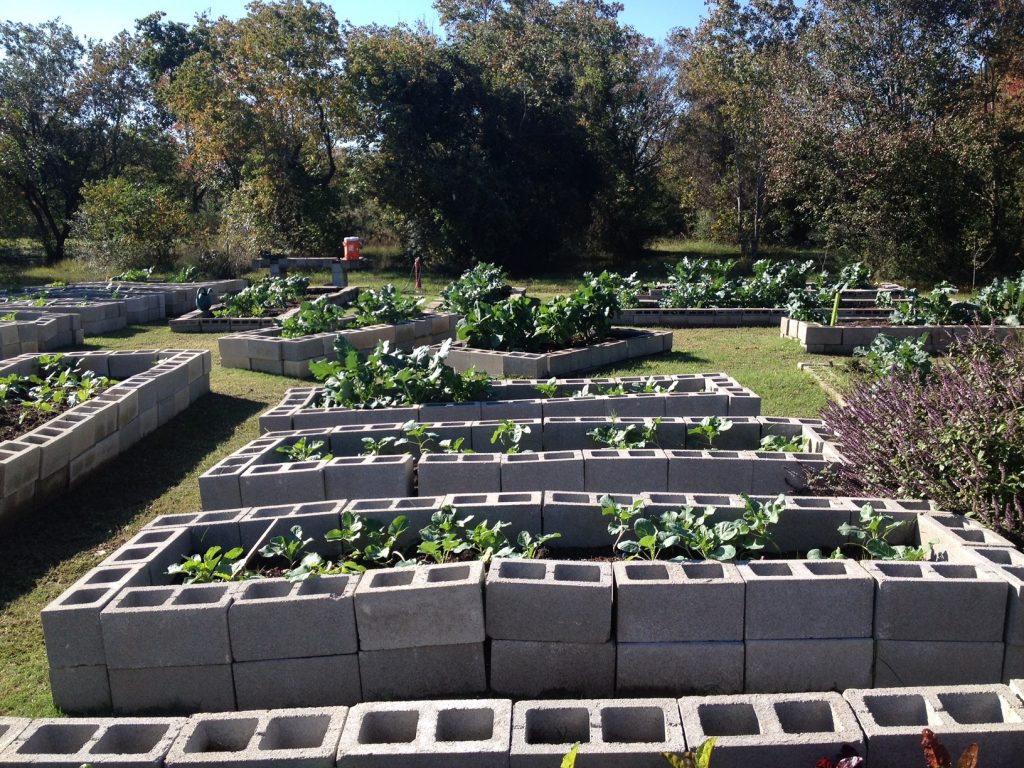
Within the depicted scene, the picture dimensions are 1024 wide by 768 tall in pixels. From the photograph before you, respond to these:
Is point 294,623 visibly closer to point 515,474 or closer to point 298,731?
point 298,731

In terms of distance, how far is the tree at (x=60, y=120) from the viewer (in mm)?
25047

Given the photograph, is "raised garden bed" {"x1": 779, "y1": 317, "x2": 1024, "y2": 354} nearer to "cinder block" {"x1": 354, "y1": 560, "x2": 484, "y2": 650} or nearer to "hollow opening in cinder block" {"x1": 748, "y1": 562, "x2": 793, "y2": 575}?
"hollow opening in cinder block" {"x1": 748, "y1": 562, "x2": 793, "y2": 575}

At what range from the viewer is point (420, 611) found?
312 centimetres

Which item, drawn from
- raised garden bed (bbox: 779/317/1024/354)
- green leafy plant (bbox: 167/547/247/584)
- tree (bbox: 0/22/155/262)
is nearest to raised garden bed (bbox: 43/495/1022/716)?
green leafy plant (bbox: 167/547/247/584)

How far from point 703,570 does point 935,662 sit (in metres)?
0.87

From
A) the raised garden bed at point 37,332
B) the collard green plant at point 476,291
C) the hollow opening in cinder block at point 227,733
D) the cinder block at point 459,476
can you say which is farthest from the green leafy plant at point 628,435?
the raised garden bed at point 37,332

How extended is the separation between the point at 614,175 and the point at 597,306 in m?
14.7

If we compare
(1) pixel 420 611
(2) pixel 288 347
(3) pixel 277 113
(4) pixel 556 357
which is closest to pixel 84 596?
(1) pixel 420 611

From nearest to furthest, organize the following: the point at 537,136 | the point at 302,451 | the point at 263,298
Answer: the point at 302,451, the point at 263,298, the point at 537,136

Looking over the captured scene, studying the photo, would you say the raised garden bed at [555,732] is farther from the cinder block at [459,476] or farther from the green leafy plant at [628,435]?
the green leafy plant at [628,435]

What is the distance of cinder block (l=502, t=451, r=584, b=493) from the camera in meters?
4.61

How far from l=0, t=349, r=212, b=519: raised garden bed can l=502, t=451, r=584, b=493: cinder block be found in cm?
288

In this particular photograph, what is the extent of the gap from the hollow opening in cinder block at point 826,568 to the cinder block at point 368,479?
220 centimetres

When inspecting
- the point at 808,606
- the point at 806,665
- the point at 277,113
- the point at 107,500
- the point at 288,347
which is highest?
the point at 277,113
